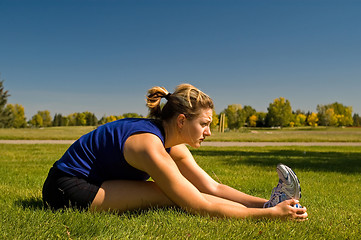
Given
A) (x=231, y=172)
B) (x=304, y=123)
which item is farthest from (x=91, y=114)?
(x=231, y=172)

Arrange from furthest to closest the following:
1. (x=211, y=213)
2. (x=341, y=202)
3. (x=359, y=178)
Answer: (x=359, y=178)
(x=341, y=202)
(x=211, y=213)

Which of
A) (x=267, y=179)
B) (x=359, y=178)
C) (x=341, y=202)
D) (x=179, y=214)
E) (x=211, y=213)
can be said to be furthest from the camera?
(x=359, y=178)

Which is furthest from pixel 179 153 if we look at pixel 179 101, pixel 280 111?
pixel 280 111

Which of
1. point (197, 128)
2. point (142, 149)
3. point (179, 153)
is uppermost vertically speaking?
point (197, 128)

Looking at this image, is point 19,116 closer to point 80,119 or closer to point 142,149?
point 80,119

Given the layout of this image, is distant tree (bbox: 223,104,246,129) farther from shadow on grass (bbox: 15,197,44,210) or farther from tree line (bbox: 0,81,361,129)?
shadow on grass (bbox: 15,197,44,210)

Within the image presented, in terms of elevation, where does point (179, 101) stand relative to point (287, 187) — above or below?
above

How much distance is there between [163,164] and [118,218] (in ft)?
1.96

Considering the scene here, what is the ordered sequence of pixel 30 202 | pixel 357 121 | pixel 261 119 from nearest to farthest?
pixel 30 202 → pixel 261 119 → pixel 357 121

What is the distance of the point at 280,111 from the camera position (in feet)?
225

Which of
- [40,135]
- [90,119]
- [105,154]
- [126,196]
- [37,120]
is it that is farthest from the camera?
[90,119]

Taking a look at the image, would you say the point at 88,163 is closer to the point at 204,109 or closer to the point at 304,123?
the point at 204,109

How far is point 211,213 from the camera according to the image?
Result: 8.43ft

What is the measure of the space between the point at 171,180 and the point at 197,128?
479mm
